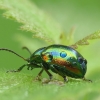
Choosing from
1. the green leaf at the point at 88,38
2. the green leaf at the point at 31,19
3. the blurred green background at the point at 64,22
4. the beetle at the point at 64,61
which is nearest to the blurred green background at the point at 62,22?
the blurred green background at the point at 64,22

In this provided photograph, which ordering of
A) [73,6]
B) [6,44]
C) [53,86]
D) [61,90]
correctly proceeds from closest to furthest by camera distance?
[61,90] < [53,86] < [6,44] < [73,6]

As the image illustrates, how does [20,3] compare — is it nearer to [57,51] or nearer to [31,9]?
[31,9]

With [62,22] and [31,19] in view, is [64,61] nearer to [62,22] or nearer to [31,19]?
[31,19]

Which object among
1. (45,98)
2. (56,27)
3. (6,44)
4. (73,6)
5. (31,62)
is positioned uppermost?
(73,6)

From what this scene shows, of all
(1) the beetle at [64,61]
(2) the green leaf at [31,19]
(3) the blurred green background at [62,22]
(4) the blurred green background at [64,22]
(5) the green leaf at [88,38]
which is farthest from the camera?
(4) the blurred green background at [64,22]

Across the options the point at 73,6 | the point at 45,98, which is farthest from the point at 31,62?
the point at 73,6

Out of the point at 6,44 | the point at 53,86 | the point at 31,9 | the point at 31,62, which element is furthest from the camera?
the point at 6,44

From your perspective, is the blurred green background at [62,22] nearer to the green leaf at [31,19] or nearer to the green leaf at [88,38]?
the green leaf at [31,19]

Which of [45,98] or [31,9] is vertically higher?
[31,9]

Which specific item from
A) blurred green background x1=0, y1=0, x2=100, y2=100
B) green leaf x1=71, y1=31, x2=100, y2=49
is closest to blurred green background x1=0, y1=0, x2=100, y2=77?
blurred green background x1=0, y1=0, x2=100, y2=100

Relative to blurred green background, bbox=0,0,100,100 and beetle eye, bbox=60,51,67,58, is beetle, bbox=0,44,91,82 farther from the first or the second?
blurred green background, bbox=0,0,100,100
